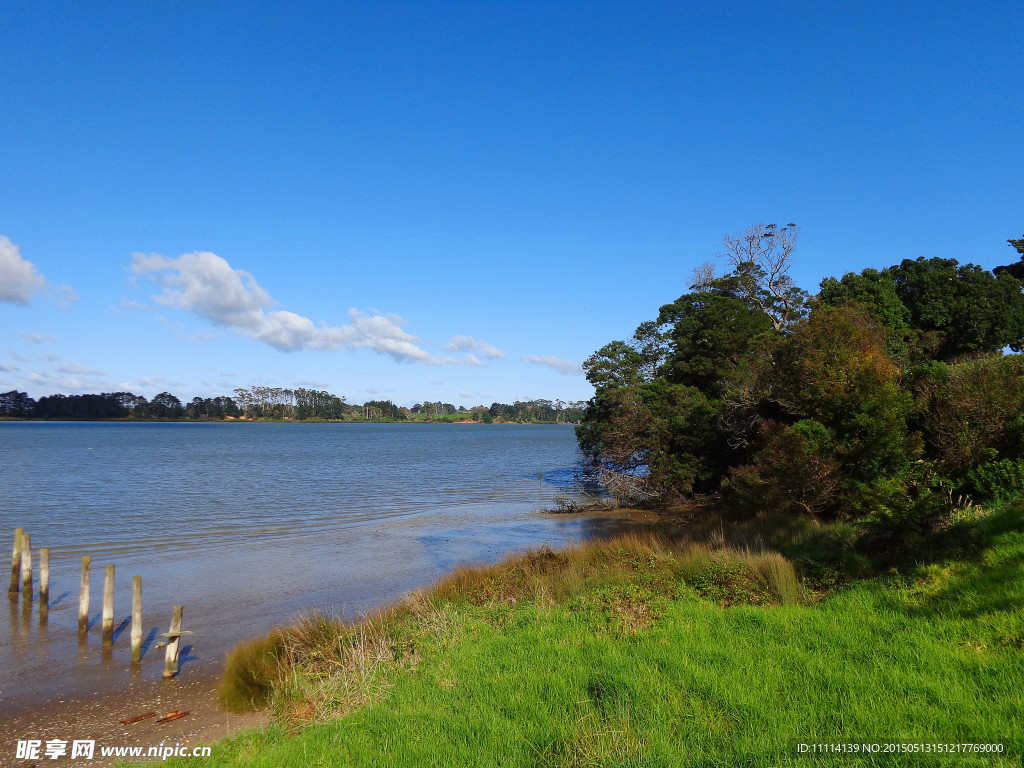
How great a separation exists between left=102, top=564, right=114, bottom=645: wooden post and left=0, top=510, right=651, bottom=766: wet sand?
270 millimetres

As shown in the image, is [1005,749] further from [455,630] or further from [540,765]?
[455,630]

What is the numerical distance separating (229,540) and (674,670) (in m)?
21.7

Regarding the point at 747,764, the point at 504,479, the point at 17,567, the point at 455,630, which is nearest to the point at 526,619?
the point at 455,630

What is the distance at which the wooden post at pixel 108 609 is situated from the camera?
1307 cm

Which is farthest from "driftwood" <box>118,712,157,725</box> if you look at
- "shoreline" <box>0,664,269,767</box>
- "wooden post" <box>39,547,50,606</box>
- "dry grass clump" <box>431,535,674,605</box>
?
"wooden post" <box>39,547,50,606</box>

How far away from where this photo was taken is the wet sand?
9.56 m

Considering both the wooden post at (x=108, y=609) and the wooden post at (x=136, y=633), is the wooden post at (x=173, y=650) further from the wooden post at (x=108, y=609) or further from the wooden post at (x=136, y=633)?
the wooden post at (x=108, y=609)

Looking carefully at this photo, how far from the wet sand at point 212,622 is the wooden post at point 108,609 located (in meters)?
0.27

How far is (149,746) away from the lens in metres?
8.59

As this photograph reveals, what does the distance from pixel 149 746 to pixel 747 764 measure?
805cm

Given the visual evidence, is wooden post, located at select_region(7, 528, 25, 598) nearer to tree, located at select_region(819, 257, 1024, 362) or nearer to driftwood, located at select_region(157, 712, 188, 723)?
driftwood, located at select_region(157, 712, 188, 723)

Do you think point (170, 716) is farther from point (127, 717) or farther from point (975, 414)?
point (975, 414)

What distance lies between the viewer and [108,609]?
522 inches

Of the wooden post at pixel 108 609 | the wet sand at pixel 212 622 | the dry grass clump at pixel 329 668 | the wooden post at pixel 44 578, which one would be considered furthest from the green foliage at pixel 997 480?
the wooden post at pixel 44 578
